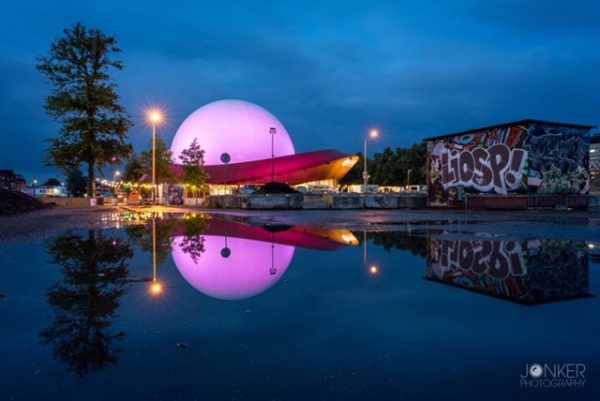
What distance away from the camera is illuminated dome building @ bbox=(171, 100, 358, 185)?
65438mm

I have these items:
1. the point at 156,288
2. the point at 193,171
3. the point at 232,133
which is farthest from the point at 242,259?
the point at 232,133

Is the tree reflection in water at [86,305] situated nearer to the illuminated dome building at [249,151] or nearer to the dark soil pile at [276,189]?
the dark soil pile at [276,189]

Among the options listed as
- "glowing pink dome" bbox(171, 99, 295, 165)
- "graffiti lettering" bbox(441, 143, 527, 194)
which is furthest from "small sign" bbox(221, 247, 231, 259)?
"glowing pink dome" bbox(171, 99, 295, 165)

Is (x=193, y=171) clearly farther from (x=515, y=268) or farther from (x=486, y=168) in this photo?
(x=515, y=268)

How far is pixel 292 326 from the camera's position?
3.32 metres

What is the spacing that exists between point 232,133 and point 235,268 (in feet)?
235

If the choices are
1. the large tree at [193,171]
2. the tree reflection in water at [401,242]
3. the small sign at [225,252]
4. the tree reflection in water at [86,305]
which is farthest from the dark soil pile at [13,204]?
the large tree at [193,171]

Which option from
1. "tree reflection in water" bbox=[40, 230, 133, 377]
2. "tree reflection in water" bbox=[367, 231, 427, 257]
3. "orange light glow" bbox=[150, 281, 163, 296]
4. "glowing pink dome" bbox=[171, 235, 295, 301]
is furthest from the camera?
"tree reflection in water" bbox=[367, 231, 427, 257]

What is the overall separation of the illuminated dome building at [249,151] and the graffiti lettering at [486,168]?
3172 cm

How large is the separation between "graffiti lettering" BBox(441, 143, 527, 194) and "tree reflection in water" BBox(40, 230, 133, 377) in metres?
25.6

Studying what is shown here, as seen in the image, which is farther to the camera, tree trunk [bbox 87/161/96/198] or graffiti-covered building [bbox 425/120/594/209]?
tree trunk [bbox 87/161/96/198]

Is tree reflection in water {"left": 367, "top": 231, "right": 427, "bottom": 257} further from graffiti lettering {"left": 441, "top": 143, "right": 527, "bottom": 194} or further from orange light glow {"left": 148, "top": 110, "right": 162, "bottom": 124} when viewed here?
orange light glow {"left": 148, "top": 110, "right": 162, "bottom": 124}

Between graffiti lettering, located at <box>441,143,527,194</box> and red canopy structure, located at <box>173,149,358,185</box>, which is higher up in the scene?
red canopy structure, located at <box>173,149,358,185</box>

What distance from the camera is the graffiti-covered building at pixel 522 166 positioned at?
25.5 m
